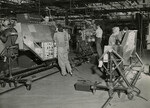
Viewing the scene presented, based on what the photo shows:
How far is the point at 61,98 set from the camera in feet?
17.4

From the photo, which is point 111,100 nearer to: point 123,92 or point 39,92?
point 123,92

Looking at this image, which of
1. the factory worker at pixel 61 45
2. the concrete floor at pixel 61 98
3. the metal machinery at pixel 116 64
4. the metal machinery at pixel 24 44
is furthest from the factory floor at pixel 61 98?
the factory worker at pixel 61 45

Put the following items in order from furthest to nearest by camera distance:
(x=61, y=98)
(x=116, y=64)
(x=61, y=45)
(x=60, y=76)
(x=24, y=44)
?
(x=60, y=76), (x=61, y=45), (x=24, y=44), (x=61, y=98), (x=116, y=64)

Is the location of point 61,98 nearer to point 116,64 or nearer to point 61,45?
point 116,64

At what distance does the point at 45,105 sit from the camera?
4.78 meters

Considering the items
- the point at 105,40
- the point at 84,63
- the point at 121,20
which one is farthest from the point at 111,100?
the point at 121,20

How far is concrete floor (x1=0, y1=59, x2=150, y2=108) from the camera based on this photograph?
475 centimetres

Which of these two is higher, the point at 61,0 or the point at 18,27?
the point at 61,0

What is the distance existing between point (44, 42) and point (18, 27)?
1150 mm

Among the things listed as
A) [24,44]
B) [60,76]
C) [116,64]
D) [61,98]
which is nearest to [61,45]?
[60,76]

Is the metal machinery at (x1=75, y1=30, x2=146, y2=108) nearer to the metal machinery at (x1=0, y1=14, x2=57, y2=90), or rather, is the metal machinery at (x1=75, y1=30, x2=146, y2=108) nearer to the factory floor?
the factory floor

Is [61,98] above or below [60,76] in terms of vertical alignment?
above

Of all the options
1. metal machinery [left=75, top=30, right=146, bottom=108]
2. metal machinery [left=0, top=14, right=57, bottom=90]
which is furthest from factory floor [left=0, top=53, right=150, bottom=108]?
metal machinery [left=0, top=14, right=57, bottom=90]

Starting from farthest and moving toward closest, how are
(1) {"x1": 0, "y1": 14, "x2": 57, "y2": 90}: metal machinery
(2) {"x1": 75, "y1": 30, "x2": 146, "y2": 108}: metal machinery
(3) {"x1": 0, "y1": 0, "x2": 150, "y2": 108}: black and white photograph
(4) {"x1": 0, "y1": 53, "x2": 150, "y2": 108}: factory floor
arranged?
(1) {"x1": 0, "y1": 14, "x2": 57, "y2": 90}: metal machinery → (2) {"x1": 75, "y1": 30, "x2": 146, "y2": 108}: metal machinery → (3) {"x1": 0, "y1": 0, "x2": 150, "y2": 108}: black and white photograph → (4) {"x1": 0, "y1": 53, "x2": 150, "y2": 108}: factory floor
